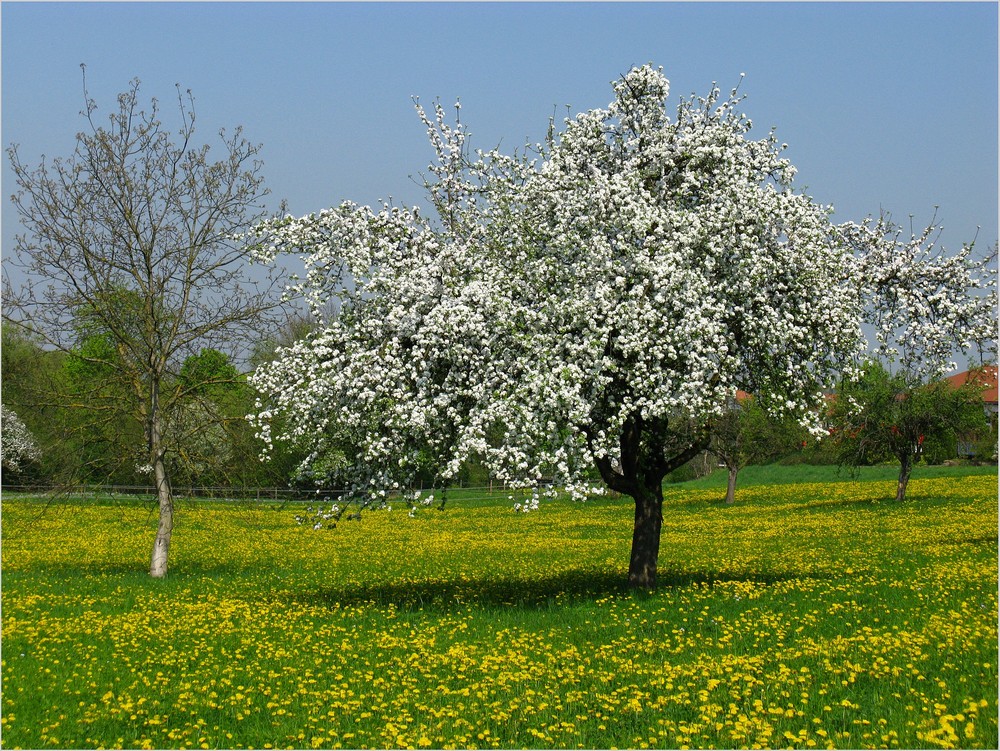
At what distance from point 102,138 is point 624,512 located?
3877 cm

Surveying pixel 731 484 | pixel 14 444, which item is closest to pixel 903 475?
pixel 731 484

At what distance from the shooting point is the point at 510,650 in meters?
15.6

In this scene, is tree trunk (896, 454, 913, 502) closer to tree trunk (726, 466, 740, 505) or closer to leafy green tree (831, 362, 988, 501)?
leafy green tree (831, 362, 988, 501)

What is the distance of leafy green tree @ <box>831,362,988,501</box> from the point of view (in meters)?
51.2

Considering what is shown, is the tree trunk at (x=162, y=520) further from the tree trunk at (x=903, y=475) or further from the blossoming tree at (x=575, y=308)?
the tree trunk at (x=903, y=475)

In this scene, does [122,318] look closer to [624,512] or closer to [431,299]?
[431,299]

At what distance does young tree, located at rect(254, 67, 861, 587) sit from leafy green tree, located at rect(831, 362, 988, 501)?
1285 inches

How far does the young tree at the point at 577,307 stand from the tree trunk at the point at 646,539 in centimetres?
23

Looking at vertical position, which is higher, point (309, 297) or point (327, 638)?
point (309, 297)

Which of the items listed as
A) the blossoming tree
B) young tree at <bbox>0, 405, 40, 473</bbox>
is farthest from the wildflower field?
young tree at <bbox>0, 405, 40, 473</bbox>

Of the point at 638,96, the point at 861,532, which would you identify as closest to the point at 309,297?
the point at 638,96

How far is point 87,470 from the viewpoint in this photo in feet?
89.9

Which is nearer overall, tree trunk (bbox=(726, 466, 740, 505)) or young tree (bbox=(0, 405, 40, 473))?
tree trunk (bbox=(726, 466, 740, 505))

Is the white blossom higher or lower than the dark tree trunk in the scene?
higher
